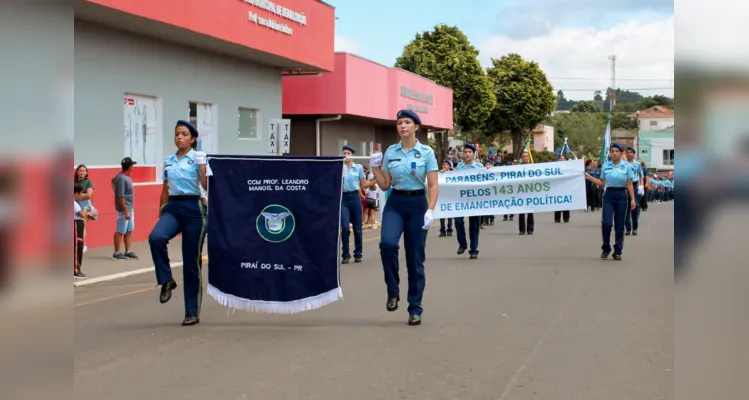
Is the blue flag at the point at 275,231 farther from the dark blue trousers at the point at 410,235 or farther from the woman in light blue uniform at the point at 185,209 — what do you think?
the dark blue trousers at the point at 410,235

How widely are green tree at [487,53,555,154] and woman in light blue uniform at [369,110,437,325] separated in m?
56.7

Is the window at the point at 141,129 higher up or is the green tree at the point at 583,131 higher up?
the green tree at the point at 583,131

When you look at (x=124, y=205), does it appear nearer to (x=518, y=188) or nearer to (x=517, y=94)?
(x=518, y=188)

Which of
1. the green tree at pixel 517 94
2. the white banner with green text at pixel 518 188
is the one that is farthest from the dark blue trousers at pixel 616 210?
the green tree at pixel 517 94

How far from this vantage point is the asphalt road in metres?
5.68

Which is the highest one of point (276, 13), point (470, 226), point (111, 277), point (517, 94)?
point (517, 94)

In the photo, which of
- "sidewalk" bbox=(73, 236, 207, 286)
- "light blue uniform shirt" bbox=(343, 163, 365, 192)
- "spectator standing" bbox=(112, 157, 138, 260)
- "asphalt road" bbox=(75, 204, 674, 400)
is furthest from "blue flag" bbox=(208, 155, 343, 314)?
"spectator standing" bbox=(112, 157, 138, 260)

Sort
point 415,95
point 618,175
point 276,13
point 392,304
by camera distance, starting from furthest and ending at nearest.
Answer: point 415,95 → point 276,13 → point 618,175 → point 392,304

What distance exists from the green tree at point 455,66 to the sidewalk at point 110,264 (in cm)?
3622

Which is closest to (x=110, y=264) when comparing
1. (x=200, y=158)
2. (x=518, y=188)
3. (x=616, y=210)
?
(x=200, y=158)

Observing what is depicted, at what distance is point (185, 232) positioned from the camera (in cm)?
793

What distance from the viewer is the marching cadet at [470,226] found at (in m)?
14.2

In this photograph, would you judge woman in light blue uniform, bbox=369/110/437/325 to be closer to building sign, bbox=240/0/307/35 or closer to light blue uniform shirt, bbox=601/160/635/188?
light blue uniform shirt, bbox=601/160/635/188

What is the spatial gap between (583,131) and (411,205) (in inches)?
4424
